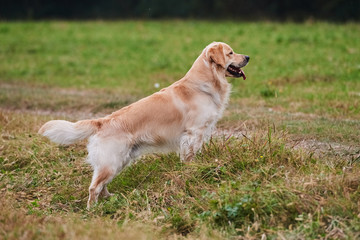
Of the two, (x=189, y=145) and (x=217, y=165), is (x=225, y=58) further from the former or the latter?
(x=217, y=165)

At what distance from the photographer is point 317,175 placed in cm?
485

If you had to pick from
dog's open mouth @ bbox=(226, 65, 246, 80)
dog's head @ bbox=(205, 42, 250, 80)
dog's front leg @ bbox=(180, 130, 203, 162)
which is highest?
dog's head @ bbox=(205, 42, 250, 80)

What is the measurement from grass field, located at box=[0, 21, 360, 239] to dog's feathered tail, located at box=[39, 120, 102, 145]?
816 millimetres

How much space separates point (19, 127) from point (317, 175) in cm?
533

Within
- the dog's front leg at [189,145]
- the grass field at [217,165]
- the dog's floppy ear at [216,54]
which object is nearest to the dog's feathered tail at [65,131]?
the grass field at [217,165]

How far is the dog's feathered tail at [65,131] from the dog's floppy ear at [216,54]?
1719mm

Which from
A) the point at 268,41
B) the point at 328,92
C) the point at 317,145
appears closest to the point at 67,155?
the point at 317,145

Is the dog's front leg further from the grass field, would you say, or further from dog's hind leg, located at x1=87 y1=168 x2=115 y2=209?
dog's hind leg, located at x1=87 y1=168 x2=115 y2=209

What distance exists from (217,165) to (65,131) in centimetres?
178

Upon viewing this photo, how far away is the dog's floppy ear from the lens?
5.87m

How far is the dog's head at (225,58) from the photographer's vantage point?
232 inches

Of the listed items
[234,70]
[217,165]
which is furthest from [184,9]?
[217,165]

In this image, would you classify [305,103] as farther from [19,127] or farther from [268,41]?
[268,41]

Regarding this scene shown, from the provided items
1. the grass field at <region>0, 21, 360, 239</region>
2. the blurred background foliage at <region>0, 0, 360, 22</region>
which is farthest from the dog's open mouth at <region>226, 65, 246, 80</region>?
the blurred background foliage at <region>0, 0, 360, 22</region>
